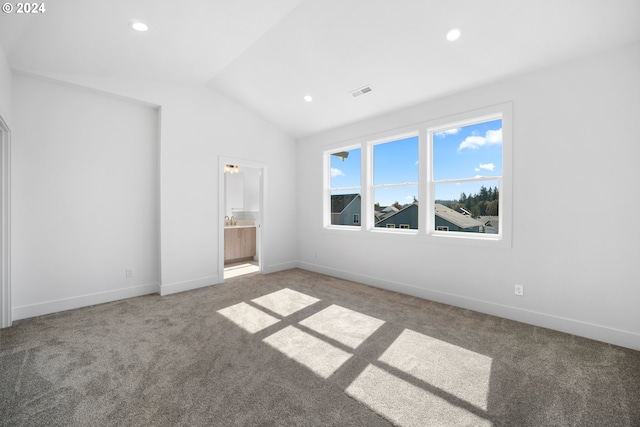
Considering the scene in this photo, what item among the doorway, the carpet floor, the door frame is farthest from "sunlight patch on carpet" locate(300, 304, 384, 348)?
the door frame

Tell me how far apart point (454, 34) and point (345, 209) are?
10.2 ft

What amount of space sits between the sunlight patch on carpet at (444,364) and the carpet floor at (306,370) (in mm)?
10

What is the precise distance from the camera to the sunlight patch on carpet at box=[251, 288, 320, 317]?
337 cm

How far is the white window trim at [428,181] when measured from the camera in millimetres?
3059

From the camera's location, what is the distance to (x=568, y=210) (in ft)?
8.86

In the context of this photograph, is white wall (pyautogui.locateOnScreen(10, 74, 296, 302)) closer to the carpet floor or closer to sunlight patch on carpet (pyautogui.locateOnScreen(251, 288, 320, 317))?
the carpet floor

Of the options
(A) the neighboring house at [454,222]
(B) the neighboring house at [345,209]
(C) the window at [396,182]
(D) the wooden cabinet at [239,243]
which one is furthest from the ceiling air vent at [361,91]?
(D) the wooden cabinet at [239,243]

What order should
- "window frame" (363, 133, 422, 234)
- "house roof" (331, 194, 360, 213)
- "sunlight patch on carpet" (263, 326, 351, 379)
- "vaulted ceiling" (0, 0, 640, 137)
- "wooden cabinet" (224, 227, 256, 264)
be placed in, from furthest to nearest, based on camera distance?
"wooden cabinet" (224, 227, 256, 264), "house roof" (331, 194, 360, 213), "window frame" (363, 133, 422, 234), "vaulted ceiling" (0, 0, 640, 137), "sunlight patch on carpet" (263, 326, 351, 379)

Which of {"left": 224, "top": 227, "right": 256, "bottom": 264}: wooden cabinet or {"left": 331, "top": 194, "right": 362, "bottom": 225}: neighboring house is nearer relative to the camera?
{"left": 331, "top": 194, "right": 362, "bottom": 225}: neighboring house

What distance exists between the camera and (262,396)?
5.91ft

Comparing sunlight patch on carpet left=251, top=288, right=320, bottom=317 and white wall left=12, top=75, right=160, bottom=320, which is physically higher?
white wall left=12, top=75, right=160, bottom=320

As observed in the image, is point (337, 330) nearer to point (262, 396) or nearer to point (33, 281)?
point (262, 396)

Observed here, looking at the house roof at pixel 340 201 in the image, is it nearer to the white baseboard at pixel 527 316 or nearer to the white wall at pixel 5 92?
the white baseboard at pixel 527 316

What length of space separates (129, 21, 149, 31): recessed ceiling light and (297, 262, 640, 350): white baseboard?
426 centimetres
